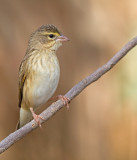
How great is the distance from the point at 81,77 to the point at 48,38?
1911 millimetres

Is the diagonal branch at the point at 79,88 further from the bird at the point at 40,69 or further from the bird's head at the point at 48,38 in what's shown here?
the bird's head at the point at 48,38

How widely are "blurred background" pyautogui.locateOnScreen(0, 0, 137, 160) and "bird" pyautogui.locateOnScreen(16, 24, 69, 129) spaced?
139cm

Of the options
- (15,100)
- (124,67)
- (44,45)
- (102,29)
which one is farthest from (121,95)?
(44,45)

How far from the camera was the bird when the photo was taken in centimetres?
507

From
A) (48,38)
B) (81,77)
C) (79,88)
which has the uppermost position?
(48,38)

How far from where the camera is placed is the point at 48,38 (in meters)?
5.29

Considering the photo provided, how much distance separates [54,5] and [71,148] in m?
1.99

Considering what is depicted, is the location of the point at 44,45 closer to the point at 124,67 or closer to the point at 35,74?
the point at 35,74

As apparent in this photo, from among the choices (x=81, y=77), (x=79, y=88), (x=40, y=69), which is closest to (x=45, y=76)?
(x=40, y=69)

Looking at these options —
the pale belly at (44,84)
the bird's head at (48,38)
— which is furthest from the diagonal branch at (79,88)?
the bird's head at (48,38)

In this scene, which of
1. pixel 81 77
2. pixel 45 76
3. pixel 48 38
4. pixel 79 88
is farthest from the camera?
pixel 81 77

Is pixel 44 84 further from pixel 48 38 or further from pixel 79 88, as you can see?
pixel 79 88

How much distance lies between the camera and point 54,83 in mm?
5113

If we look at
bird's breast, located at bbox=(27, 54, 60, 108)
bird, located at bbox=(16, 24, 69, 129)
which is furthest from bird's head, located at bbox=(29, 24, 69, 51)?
bird's breast, located at bbox=(27, 54, 60, 108)
